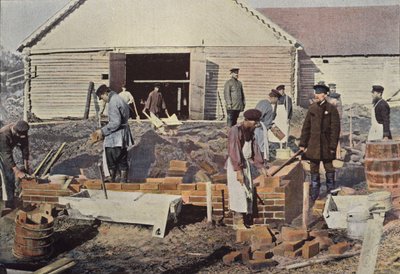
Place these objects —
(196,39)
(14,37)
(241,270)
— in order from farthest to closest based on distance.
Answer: (14,37), (196,39), (241,270)

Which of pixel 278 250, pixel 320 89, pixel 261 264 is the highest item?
pixel 320 89

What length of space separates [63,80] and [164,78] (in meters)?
0.94

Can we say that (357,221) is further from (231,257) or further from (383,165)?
(231,257)

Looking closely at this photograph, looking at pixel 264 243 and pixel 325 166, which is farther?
pixel 325 166

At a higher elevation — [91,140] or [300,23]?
[300,23]

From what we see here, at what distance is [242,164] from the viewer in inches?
208

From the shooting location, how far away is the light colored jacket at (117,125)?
5.55 meters

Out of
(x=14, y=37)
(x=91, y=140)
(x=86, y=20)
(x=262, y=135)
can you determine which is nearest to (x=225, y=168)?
(x=262, y=135)

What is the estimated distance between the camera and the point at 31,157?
233 inches

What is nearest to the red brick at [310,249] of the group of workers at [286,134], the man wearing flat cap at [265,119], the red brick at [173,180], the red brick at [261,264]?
the red brick at [261,264]

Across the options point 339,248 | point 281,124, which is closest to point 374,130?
point 281,124

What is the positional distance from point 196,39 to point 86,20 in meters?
1.02

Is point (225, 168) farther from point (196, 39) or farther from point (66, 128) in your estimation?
point (66, 128)

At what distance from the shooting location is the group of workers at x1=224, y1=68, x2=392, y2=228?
17.3ft
